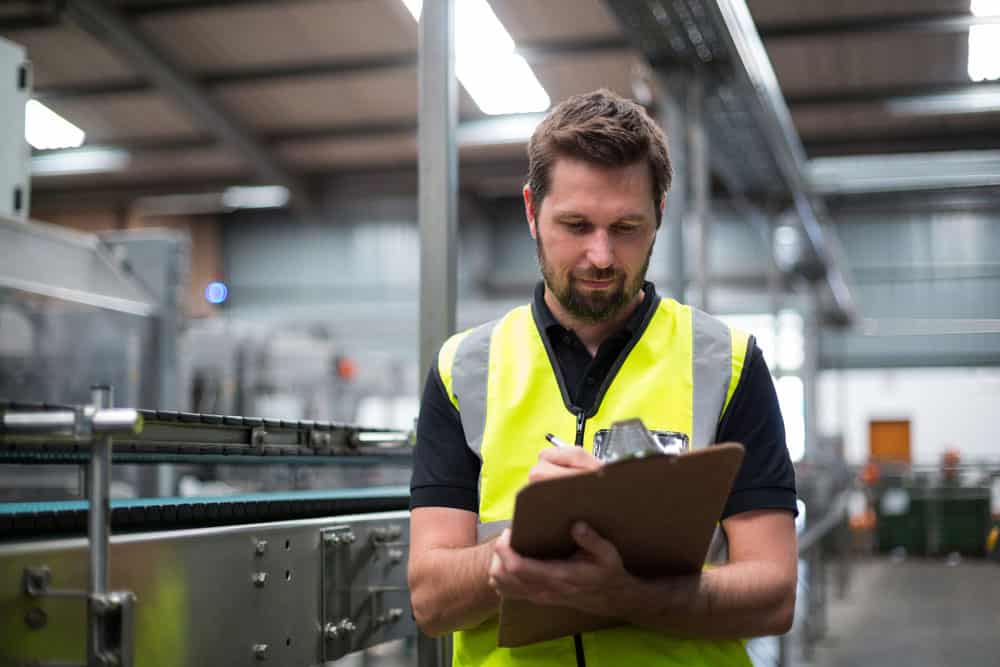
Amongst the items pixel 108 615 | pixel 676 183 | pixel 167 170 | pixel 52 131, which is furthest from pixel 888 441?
pixel 108 615

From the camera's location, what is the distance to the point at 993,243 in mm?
16125

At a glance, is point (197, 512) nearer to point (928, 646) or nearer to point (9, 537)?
point (9, 537)

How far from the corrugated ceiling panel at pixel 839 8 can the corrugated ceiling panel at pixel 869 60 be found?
0.41 m

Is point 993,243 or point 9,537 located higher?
point 993,243

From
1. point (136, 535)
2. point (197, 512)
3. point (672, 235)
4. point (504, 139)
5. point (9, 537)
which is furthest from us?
point (504, 139)

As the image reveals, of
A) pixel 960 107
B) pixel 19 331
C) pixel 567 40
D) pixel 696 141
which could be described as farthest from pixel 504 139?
pixel 19 331

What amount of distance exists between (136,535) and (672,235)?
406 centimetres

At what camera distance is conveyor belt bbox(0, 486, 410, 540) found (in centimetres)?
138

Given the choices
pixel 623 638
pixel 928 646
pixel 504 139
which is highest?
pixel 504 139

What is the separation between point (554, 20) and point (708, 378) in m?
6.85

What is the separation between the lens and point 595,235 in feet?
4.81

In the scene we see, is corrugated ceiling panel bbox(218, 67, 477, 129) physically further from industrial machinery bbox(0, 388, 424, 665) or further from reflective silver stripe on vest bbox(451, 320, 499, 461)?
reflective silver stripe on vest bbox(451, 320, 499, 461)

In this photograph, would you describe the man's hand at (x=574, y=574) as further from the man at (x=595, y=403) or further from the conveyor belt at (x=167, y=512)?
the conveyor belt at (x=167, y=512)

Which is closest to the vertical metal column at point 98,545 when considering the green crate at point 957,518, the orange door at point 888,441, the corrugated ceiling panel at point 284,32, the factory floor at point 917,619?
the factory floor at point 917,619
